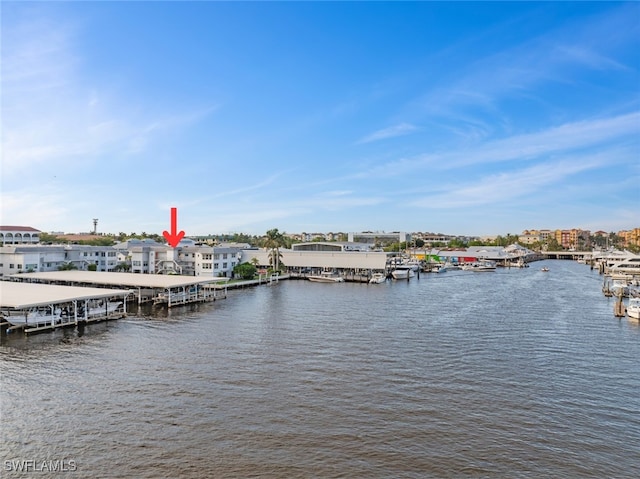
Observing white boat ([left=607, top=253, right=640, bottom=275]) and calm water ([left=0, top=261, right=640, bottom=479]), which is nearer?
calm water ([left=0, top=261, right=640, bottom=479])

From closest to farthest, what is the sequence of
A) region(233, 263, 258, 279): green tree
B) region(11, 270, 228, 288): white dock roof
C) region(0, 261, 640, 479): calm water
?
region(0, 261, 640, 479): calm water
region(11, 270, 228, 288): white dock roof
region(233, 263, 258, 279): green tree

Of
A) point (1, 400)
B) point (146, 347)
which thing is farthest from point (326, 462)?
point (146, 347)

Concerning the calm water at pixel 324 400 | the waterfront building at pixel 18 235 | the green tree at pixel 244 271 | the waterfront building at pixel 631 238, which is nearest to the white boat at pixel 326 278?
the green tree at pixel 244 271

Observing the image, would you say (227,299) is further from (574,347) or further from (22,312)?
(574,347)

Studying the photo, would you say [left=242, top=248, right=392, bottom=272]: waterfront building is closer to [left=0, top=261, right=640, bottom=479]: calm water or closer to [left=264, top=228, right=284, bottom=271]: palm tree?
[left=264, top=228, right=284, bottom=271]: palm tree

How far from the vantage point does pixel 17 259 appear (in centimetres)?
4638

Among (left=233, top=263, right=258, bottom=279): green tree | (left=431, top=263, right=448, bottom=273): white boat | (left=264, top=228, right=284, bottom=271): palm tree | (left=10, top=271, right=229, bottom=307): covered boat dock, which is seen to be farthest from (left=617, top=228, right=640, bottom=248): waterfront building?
(left=10, top=271, right=229, bottom=307): covered boat dock

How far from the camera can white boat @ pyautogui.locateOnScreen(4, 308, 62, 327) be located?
84.8 feet

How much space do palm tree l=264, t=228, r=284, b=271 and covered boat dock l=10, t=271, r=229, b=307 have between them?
17654mm

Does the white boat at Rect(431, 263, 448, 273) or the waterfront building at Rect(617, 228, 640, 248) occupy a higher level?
the waterfront building at Rect(617, 228, 640, 248)

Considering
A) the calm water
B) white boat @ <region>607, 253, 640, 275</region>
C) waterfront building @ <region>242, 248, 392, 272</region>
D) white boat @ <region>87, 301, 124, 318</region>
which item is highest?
waterfront building @ <region>242, 248, 392, 272</region>

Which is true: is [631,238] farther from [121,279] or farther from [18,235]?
[18,235]

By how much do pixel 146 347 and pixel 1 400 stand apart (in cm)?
752

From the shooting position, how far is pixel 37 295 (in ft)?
92.9
